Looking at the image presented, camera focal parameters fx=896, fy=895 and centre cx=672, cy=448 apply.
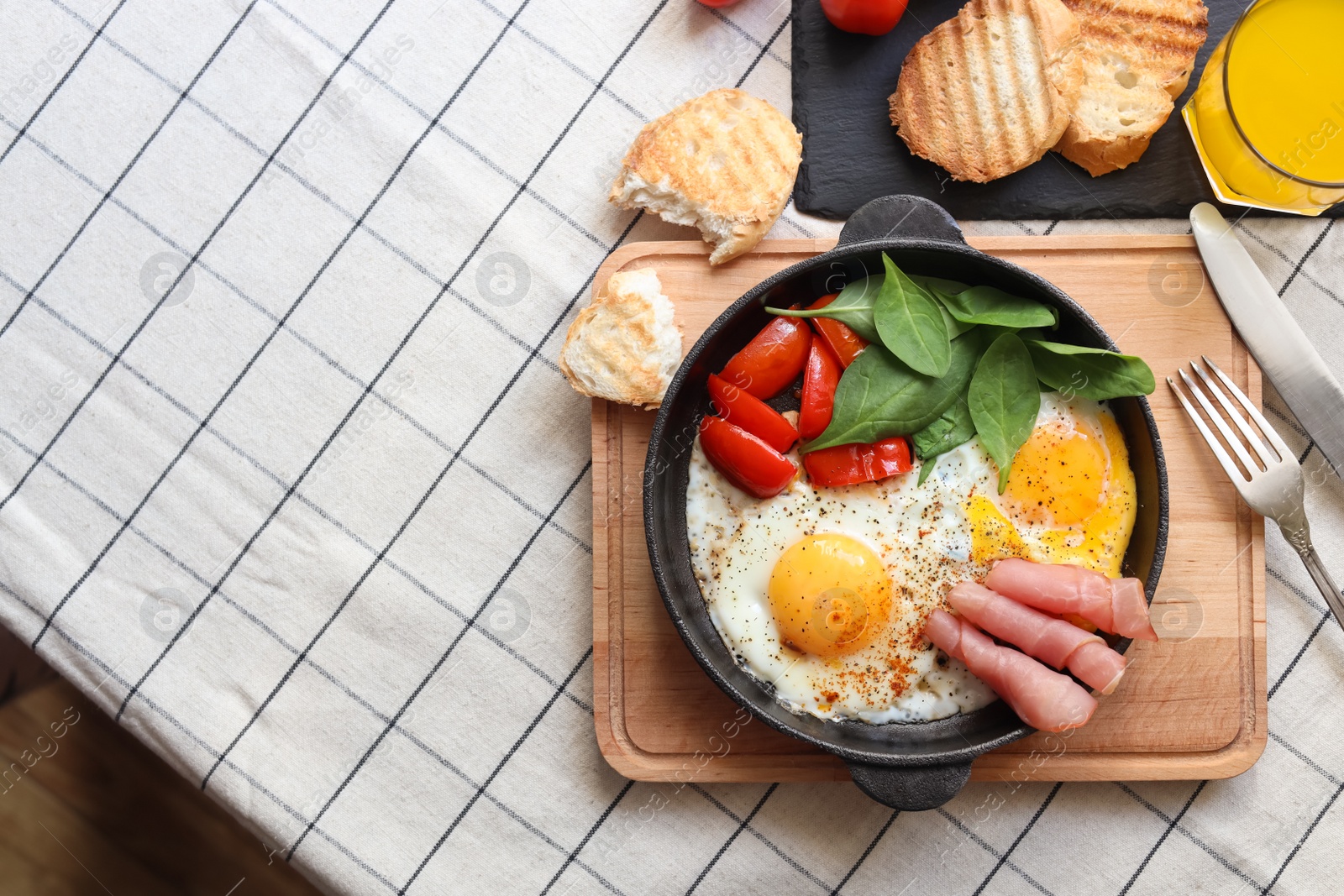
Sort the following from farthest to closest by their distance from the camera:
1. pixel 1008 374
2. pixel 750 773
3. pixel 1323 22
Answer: pixel 750 773
pixel 1323 22
pixel 1008 374

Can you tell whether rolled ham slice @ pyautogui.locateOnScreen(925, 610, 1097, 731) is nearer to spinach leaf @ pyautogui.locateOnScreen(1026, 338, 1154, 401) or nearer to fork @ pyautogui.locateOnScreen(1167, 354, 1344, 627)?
spinach leaf @ pyautogui.locateOnScreen(1026, 338, 1154, 401)

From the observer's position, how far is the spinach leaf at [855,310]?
187 centimetres

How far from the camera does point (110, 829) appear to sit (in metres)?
2.71

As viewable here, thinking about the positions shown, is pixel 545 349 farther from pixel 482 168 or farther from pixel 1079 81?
pixel 1079 81

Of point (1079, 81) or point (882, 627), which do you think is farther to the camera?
point (1079, 81)

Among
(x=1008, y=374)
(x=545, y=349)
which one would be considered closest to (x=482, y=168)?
(x=545, y=349)

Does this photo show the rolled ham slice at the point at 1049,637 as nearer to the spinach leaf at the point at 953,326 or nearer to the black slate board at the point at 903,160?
the spinach leaf at the point at 953,326

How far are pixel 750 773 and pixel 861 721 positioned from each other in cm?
32

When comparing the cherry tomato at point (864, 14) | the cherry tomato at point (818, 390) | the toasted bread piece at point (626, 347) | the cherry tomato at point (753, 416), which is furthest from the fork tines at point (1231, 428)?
the toasted bread piece at point (626, 347)

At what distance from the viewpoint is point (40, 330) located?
90.8 inches

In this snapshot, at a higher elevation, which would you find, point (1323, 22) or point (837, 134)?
point (1323, 22)

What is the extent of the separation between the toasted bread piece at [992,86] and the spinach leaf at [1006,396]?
53cm

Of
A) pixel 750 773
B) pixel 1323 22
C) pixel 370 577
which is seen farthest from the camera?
pixel 370 577

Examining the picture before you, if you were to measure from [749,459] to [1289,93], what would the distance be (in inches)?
57.0
